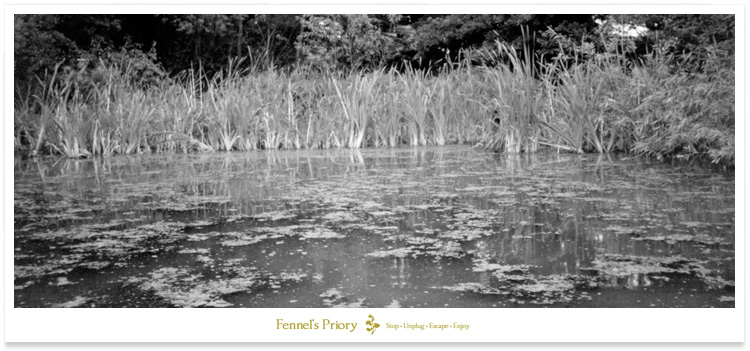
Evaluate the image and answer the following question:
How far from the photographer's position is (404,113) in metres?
6.66

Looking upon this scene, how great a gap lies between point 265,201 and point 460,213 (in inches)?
36.0

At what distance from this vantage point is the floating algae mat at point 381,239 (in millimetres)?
1621

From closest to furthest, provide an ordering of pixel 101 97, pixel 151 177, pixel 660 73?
pixel 151 177, pixel 660 73, pixel 101 97

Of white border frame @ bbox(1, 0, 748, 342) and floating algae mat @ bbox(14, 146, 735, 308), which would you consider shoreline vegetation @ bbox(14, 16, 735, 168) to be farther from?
white border frame @ bbox(1, 0, 748, 342)

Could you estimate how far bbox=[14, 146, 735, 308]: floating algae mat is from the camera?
162 cm

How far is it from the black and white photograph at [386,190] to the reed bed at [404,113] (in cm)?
2

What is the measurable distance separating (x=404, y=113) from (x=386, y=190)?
3414 millimetres
